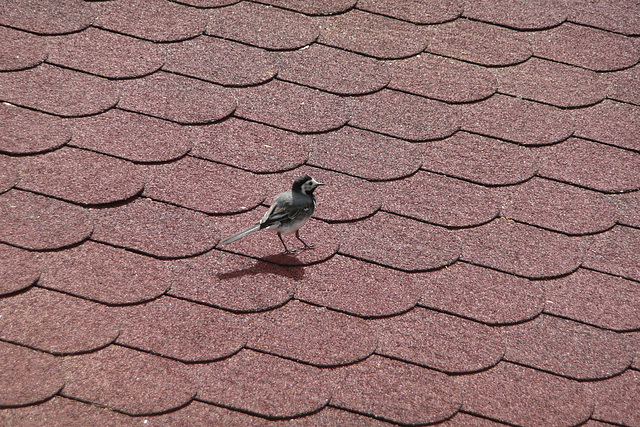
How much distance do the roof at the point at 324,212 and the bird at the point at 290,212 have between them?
0.24ft

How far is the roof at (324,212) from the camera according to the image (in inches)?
142

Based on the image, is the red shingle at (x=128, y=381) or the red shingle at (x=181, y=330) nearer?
the red shingle at (x=128, y=381)

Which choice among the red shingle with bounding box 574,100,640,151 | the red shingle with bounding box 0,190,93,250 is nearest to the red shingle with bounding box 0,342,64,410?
the red shingle with bounding box 0,190,93,250

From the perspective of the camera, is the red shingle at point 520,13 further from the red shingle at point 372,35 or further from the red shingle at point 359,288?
the red shingle at point 359,288

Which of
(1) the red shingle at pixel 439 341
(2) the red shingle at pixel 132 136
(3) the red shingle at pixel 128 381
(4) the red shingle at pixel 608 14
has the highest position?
(4) the red shingle at pixel 608 14

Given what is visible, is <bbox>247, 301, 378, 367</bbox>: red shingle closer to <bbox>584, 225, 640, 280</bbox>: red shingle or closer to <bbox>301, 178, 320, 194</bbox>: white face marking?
<bbox>301, 178, 320, 194</bbox>: white face marking

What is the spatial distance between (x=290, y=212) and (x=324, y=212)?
26cm

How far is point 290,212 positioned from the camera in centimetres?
413

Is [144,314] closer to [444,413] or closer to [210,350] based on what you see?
[210,350]

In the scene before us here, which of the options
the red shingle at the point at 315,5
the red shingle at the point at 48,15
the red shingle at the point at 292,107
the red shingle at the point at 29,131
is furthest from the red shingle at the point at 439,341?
the red shingle at the point at 48,15

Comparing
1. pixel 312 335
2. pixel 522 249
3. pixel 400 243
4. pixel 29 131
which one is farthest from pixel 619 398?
pixel 29 131

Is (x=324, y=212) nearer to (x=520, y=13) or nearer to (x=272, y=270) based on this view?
(x=272, y=270)

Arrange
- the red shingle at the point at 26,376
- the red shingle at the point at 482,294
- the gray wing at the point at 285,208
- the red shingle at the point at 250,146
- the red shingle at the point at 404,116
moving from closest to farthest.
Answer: the red shingle at the point at 26,376
the red shingle at the point at 482,294
the gray wing at the point at 285,208
the red shingle at the point at 250,146
the red shingle at the point at 404,116

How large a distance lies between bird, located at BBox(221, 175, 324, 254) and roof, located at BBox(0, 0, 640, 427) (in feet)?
0.24
